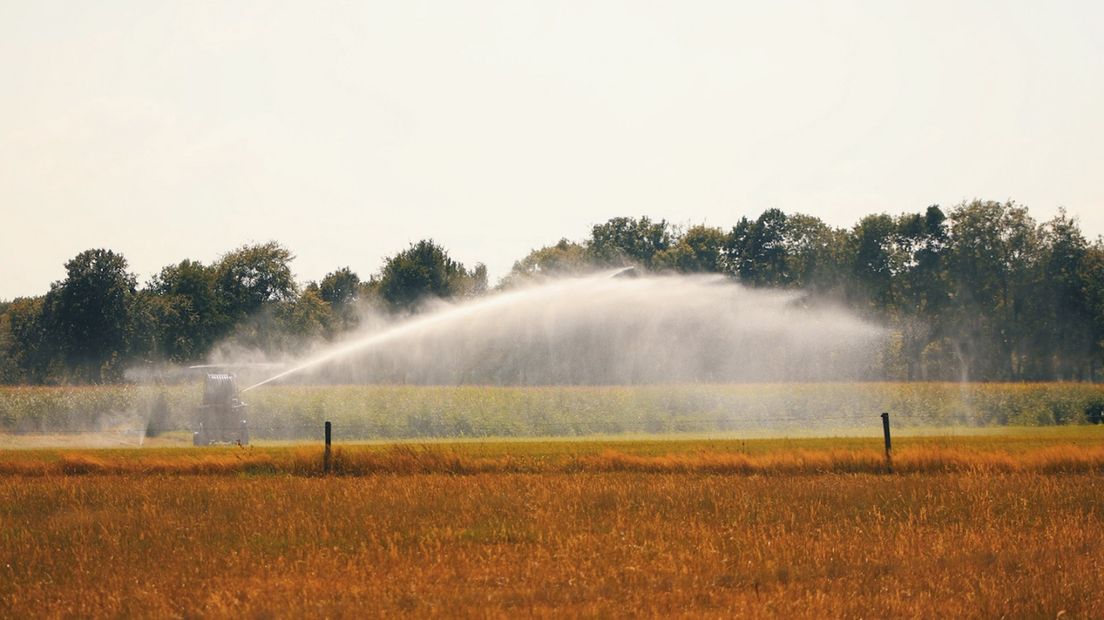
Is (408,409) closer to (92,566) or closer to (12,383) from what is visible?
(92,566)

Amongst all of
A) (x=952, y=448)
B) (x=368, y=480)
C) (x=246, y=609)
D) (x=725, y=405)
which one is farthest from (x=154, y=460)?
(x=725, y=405)

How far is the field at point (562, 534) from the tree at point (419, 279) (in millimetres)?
75649

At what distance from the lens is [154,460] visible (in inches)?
1430

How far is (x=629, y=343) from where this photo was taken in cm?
9825

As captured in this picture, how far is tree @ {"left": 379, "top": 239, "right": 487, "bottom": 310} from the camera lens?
4380 inches

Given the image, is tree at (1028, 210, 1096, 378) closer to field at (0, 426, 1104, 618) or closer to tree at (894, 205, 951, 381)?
tree at (894, 205, 951, 381)

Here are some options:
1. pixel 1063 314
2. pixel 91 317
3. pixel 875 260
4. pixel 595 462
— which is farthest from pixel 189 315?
pixel 1063 314

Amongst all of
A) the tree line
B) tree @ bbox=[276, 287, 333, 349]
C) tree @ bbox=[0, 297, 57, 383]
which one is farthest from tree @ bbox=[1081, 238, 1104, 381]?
tree @ bbox=[0, 297, 57, 383]

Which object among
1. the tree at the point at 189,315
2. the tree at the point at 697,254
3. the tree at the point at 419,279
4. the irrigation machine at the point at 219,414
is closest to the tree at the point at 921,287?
the tree at the point at 697,254

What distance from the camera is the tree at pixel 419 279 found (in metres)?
111

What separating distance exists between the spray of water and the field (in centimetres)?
2616

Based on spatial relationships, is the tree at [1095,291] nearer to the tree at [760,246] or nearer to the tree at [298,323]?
the tree at [760,246]

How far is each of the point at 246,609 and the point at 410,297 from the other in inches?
3824

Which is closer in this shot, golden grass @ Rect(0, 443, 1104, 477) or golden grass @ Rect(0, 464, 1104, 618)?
golden grass @ Rect(0, 464, 1104, 618)
